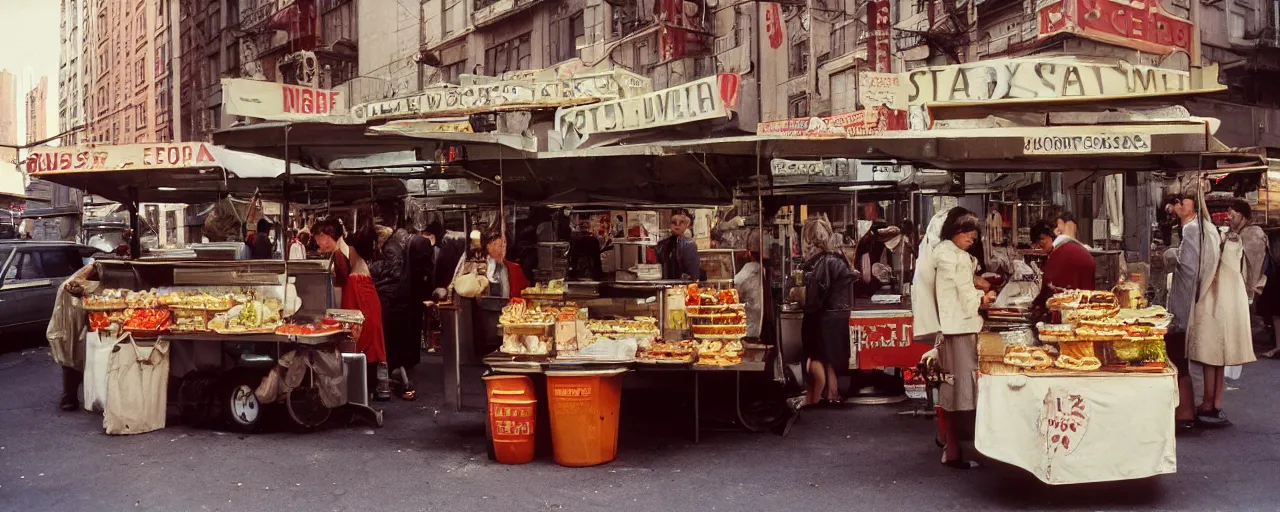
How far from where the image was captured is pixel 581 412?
6.70 metres

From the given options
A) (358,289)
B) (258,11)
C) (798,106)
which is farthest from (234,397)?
(258,11)

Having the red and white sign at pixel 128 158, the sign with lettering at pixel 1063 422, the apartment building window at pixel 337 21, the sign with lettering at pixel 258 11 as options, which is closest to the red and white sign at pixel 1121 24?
the sign with lettering at pixel 1063 422

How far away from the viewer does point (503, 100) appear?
1178 centimetres

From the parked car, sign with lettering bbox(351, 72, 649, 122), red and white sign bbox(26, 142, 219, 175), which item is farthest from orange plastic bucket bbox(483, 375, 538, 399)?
the parked car

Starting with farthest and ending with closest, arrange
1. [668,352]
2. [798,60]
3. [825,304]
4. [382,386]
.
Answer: [798,60] → [382,386] → [825,304] → [668,352]

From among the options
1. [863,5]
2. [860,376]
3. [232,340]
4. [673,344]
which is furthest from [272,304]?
[863,5]

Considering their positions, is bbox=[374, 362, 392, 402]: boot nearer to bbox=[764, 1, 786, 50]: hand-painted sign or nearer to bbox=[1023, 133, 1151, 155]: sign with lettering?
bbox=[1023, 133, 1151, 155]: sign with lettering

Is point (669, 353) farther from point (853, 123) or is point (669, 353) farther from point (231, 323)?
point (853, 123)

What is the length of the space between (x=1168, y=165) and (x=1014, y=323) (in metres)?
2.10

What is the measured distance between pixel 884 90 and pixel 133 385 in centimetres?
691

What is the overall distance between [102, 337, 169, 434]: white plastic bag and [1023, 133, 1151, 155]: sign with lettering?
7298 millimetres

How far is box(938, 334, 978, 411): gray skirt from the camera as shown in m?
6.22

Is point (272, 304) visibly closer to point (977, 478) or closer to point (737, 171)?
point (737, 171)

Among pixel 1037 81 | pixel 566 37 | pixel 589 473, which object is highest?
pixel 566 37
